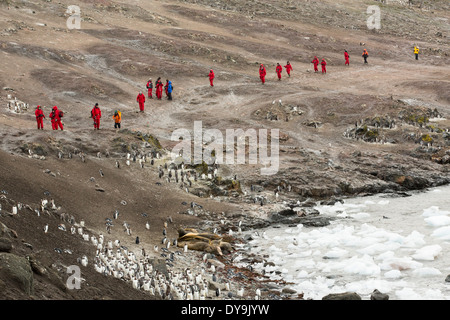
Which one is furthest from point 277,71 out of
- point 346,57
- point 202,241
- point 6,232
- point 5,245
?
point 5,245

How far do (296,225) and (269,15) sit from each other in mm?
51654

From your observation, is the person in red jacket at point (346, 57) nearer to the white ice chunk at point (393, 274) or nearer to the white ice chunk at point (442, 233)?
the white ice chunk at point (442, 233)

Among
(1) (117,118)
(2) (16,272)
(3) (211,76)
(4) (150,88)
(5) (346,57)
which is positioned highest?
(5) (346,57)

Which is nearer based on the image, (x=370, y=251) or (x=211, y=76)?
(x=370, y=251)

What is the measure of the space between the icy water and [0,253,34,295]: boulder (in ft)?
29.6

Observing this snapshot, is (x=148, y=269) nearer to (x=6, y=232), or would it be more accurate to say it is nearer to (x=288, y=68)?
(x=6, y=232)

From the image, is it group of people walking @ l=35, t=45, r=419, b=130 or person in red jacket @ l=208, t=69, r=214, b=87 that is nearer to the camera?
group of people walking @ l=35, t=45, r=419, b=130

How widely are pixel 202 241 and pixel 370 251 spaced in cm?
641

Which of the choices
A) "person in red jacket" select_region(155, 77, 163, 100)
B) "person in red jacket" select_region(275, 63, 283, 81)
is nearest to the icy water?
"person in red jacket" select_region(155, 77, 163, 100)

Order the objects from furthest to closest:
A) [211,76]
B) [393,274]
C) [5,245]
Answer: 1. [211,76]
2. [393,274]
3. [5,245]

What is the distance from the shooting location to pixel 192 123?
1566 inches

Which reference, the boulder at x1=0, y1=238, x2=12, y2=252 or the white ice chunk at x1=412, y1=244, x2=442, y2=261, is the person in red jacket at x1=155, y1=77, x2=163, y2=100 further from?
the boulder at x1=0, y1=238, x2=12, y2=252

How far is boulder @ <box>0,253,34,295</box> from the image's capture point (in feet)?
40.5

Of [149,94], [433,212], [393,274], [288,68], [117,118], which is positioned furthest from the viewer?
[288,68]
